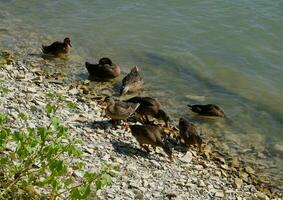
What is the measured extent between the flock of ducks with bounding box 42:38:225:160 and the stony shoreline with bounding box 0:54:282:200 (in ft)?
0.82

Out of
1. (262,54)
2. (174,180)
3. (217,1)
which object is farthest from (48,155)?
(217,1)

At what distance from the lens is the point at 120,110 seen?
10.7 meters

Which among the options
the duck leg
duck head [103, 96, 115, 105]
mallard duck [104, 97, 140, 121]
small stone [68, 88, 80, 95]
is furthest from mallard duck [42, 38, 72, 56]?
the duck leg

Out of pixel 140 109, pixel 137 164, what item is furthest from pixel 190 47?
pixel 137 164

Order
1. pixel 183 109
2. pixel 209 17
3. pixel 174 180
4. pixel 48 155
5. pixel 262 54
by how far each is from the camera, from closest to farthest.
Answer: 1. pixel 48 155
2. pixel 174 180
3. pixel 183 109
4. pixel 262 54
5. pixel 209 17

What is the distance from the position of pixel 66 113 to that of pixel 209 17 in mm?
8187

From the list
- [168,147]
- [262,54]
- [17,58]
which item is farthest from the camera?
[262,54]

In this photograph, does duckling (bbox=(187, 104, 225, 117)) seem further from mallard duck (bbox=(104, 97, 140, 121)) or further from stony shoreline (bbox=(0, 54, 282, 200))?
mallard duck (bbox=(104, 97, 140, 121))

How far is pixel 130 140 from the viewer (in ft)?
33.8

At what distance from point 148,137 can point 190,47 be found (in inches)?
253

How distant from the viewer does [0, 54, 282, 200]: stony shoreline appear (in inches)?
343

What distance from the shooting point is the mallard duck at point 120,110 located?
1063 cm

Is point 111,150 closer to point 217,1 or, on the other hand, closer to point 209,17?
point 209,17

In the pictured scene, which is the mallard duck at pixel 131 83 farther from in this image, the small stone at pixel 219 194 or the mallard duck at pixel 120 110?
the small stone at pixel 219 194
